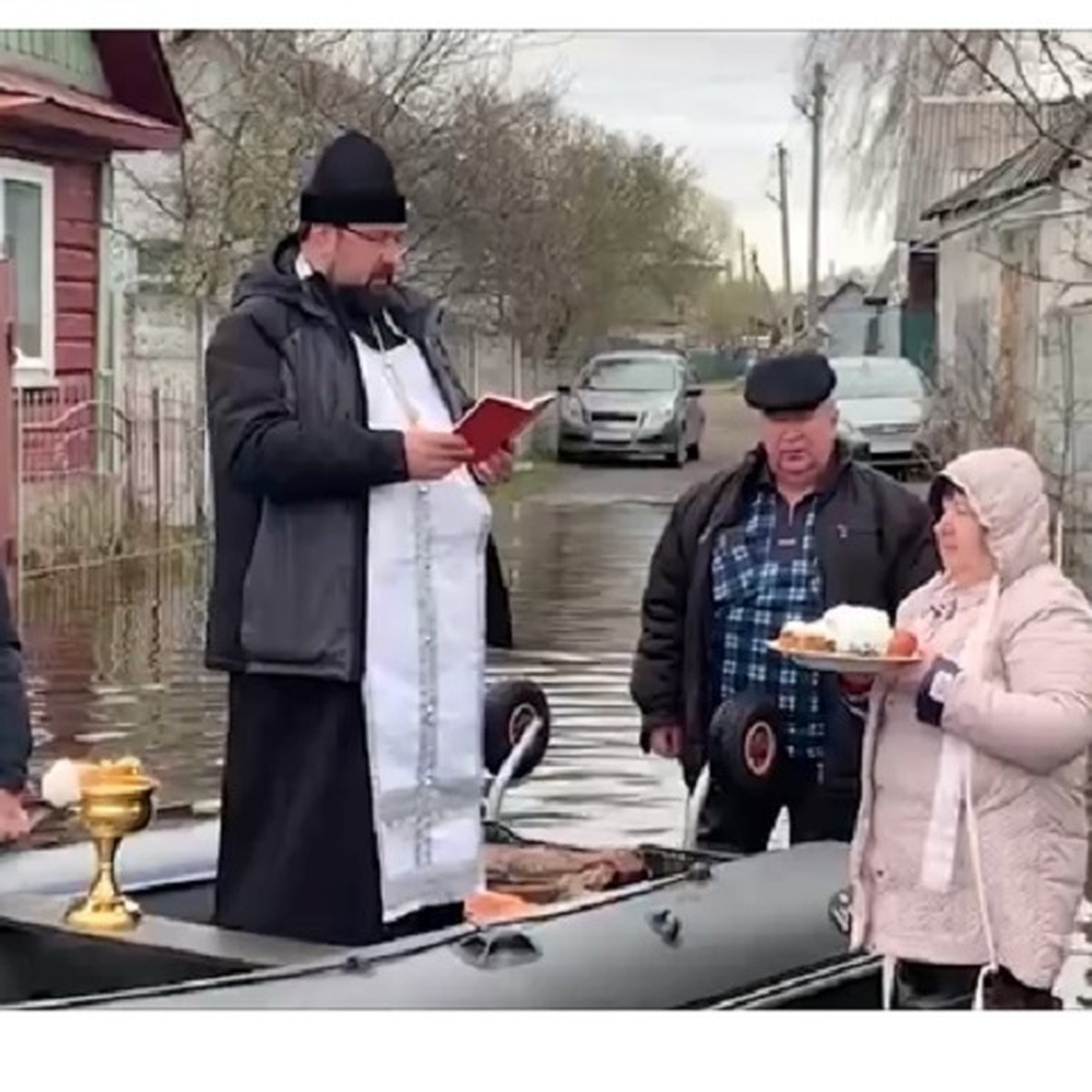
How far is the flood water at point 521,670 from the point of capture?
6.66 metres

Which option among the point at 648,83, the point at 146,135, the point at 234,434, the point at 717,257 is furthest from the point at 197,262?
the point at 234,434

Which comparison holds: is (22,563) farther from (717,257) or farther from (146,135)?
(717,257)

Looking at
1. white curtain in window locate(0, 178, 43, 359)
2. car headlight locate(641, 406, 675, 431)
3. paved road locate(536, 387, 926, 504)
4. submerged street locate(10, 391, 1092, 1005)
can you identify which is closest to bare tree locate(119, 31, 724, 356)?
car headlight locate(641, 406, 675, 431)

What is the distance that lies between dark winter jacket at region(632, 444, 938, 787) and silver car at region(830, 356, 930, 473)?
2795 millimetres

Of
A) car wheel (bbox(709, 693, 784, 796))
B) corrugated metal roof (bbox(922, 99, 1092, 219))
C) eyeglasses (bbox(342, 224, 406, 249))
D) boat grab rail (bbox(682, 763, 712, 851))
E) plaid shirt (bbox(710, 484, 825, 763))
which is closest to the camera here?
eyeglasses (bbox(342, 224, 406, 249))

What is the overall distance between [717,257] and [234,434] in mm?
3832

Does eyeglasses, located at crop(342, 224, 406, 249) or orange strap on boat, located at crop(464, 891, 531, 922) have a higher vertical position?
eyeglasses, located at crop(342, 224, 406, 249)

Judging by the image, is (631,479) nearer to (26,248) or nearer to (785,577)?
(26,248)

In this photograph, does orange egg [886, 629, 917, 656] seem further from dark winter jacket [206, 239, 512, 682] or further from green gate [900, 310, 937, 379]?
green gate [900, 310, 937, 379]

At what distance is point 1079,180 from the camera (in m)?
7.03

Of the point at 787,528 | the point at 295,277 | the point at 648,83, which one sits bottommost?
the point at 787,528

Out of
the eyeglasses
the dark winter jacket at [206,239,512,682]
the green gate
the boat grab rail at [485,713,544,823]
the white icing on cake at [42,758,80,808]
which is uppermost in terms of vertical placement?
the eyeglasses

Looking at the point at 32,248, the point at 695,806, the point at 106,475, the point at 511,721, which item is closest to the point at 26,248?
the point at 32,248

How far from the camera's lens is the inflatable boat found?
379 cm
